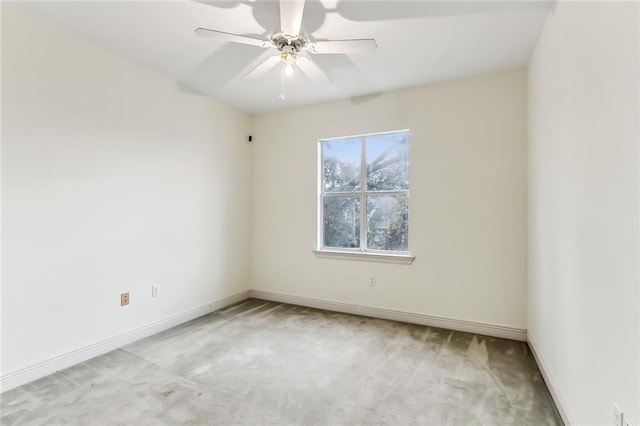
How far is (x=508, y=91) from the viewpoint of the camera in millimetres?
2951

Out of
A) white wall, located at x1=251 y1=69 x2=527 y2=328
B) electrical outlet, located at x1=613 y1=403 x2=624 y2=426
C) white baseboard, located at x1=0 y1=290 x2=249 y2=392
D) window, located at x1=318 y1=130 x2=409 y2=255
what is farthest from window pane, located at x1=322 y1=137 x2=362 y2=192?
electrical outlet, located at x1=613 y1=403 x2=624 y2=426

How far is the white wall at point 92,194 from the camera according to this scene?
2.14m

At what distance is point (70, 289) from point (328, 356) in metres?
2.11

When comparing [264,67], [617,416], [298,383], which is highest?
[264,67]

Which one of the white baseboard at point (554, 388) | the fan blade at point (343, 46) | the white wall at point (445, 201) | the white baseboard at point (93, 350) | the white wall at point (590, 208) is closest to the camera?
the white wall at point (590, 208)

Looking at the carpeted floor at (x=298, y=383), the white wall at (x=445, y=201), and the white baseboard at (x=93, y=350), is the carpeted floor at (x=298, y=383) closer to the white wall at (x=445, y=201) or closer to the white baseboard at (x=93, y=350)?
the white baseboard at (x=93, y=350)

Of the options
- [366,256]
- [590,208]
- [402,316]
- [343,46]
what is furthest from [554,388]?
[343,46]

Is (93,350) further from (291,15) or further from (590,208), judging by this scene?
(590,208)

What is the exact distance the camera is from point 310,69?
296 centimetres

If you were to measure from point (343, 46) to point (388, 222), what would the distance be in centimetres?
204

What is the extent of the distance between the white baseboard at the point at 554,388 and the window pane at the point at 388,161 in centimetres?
190

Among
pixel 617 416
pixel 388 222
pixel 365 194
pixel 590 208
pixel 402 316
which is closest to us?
pixel 617 416

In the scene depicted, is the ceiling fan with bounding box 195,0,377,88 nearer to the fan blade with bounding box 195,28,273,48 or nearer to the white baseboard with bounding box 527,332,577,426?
the fan blade with bounding box 195,28,273,48

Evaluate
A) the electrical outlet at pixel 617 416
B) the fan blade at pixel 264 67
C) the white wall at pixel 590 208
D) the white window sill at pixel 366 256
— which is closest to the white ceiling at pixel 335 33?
the fan blade at pixel 264 67
